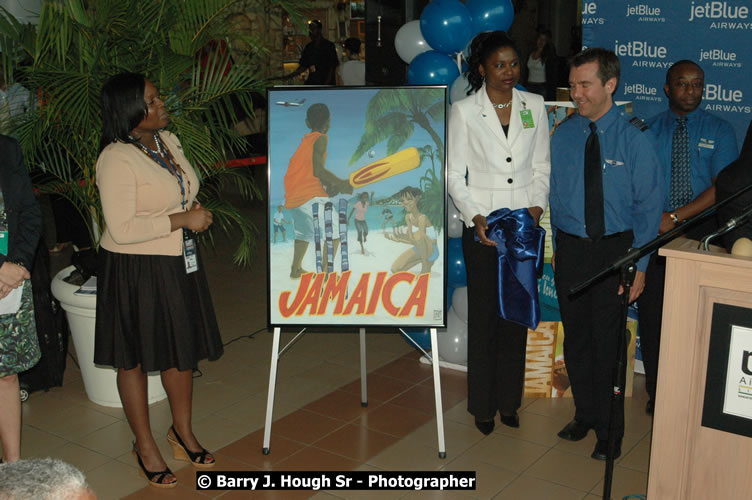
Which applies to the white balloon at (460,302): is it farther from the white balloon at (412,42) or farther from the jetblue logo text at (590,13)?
the jetblue logo text at (590,13)

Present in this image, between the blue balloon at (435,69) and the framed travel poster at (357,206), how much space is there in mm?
919

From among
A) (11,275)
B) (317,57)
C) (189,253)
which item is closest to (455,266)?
(189,253)

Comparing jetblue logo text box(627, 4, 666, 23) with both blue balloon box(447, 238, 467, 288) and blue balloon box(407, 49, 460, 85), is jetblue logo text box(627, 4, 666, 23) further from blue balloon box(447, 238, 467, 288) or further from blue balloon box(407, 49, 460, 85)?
blue balloon box(447, 238, 467, 288)

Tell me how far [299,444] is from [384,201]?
117 cm

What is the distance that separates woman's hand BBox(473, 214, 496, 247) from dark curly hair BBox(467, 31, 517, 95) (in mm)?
665

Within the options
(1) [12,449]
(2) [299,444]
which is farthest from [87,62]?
(2) [299,444]

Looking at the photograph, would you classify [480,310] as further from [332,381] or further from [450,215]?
[332,381]

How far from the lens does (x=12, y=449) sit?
301 cm

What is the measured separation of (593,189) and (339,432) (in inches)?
62.6

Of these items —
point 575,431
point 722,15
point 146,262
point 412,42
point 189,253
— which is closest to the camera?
point 146,262

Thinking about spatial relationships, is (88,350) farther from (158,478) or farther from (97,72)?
(97,72)

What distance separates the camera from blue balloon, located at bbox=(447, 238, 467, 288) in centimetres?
419

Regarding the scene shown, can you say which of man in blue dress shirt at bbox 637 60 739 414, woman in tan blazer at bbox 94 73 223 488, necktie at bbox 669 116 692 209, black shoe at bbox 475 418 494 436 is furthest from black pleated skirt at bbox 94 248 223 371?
necktie at bbox 669 116 692 209

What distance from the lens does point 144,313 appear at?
3.01 metres
